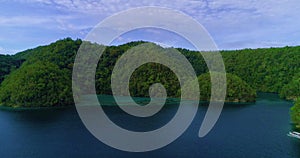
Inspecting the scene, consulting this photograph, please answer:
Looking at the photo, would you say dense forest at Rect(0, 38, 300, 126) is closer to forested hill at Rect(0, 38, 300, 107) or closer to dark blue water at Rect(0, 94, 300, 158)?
forested hill at Rect(0, 38, 300, 107)

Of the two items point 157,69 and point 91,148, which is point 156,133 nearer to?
point 91,148

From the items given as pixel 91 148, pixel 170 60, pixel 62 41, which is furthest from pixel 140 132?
pixel 62 41

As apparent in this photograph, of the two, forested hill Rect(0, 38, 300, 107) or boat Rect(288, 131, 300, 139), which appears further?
forested hill Rect(0, 38, 300, 107)

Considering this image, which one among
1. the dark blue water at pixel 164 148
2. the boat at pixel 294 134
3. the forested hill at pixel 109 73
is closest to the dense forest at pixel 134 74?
the forested hill at pixel 109 73

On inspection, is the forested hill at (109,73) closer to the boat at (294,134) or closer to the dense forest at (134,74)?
the dense forest at (134,74)

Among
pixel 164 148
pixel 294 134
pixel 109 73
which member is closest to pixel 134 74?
pixel 109 73

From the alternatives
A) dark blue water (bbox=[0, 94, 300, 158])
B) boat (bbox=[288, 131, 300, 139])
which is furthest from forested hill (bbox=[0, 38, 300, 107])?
boat (bbox=[288, 131, 300, 139])

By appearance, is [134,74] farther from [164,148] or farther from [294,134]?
[164,148]
